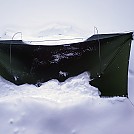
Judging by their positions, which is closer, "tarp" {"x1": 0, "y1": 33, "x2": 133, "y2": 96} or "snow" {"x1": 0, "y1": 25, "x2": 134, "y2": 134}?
"snow" {"x1": 0, "y1": 25, "x2": 134, "y2": 134}

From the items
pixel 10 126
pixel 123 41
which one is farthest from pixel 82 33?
pixel 10 126

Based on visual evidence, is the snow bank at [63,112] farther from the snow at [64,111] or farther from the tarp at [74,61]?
the tarp at [74,61]

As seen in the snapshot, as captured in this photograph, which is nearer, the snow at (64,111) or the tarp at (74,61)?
the snow at (64,111)

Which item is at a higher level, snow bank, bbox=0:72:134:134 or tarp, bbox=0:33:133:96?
tarp, bbox=0:33:133:96

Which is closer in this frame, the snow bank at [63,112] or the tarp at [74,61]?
the snow bank at [63,112]

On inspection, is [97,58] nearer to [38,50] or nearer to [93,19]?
[38,50]

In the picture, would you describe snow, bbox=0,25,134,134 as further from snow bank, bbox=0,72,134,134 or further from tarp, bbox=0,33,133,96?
tarp, bbox=0,33,133,96

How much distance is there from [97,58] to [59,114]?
84 centimetres

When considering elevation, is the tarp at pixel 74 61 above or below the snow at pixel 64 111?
above

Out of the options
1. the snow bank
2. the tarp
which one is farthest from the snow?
the tarp

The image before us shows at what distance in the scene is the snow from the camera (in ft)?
5.79

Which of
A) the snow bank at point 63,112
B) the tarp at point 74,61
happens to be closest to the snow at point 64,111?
the snow bank at point 63,112

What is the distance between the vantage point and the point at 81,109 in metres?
1.87

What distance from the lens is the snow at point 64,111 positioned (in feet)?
5.79
